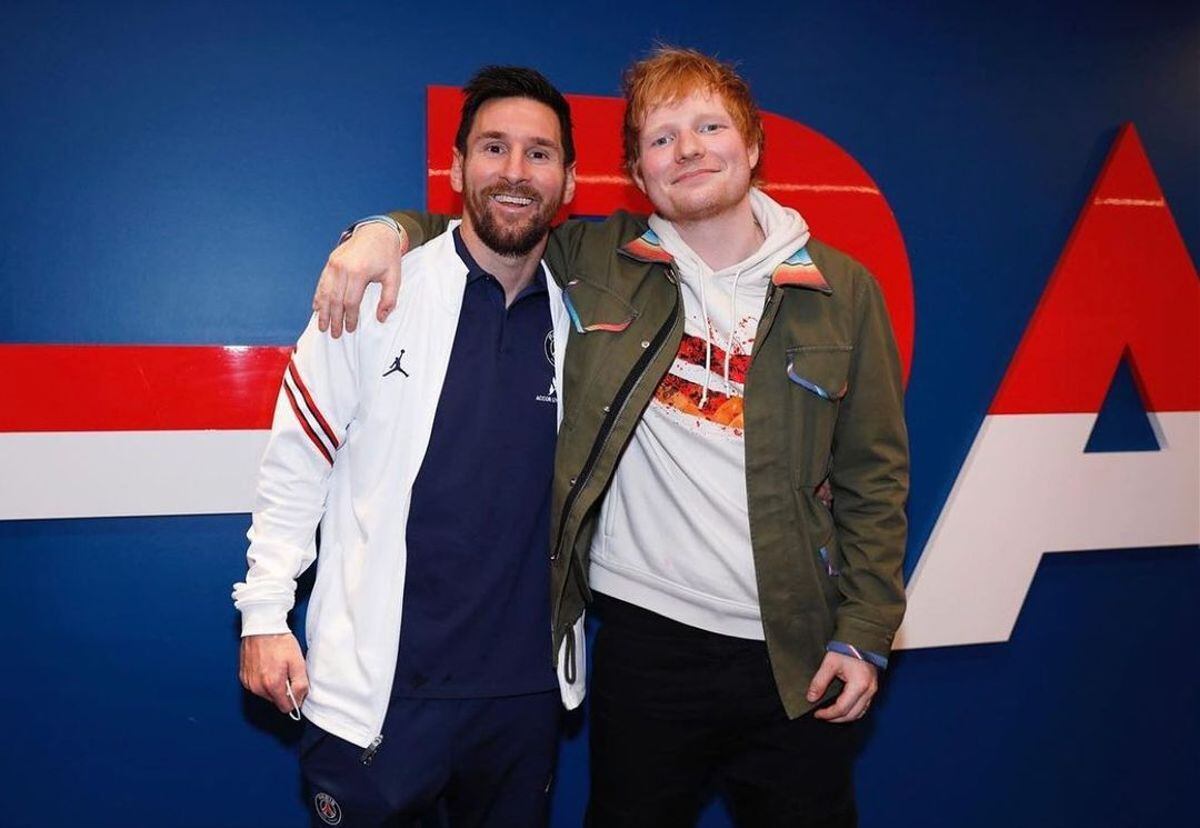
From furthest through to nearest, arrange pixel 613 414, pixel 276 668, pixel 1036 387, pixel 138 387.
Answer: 1. pixel 1036 387
2. pixel 138 387
3. pixel 613 414
4. pixel 276 668

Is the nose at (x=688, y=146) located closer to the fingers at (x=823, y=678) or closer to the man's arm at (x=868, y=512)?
the man's arm at (x=868, y=512)

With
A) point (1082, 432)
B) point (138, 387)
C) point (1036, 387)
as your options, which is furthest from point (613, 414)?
point (1082, 432)

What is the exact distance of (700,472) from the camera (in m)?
1.47

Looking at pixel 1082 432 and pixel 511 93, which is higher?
pixel 511 93

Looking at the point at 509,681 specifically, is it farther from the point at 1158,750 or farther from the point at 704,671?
the point at 1158,750

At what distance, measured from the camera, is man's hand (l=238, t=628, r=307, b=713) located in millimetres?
1324

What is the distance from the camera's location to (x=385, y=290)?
1.37 metres

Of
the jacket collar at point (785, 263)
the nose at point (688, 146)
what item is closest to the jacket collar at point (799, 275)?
the jacket collar at point (785, 263)

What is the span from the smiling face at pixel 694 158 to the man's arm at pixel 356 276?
0.48 m

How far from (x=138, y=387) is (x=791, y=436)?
1383 millimetres

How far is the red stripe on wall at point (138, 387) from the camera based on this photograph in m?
1.77

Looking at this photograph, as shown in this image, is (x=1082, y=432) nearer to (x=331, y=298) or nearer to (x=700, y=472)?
(x=700, y=472)

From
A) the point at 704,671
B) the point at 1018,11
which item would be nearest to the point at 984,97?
the point at 1018,11

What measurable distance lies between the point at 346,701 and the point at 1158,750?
7.84 feet
